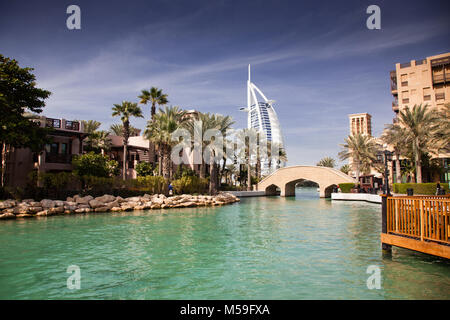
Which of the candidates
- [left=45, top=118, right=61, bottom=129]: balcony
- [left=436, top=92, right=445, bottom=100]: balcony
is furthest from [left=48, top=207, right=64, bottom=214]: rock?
[left=436, top=92, right=445, bottom=100]: balcony

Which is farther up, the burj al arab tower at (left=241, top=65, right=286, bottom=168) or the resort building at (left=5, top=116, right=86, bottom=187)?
the burj al arab tower at (left=241, top=65, right=286, bottom=168)

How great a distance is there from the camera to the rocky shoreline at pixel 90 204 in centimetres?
2052

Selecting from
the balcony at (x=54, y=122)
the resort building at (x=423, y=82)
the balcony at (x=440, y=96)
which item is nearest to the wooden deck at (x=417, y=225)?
the balcony at (x=54, y=122)

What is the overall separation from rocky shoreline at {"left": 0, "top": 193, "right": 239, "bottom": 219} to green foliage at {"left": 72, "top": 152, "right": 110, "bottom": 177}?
4.06 metres

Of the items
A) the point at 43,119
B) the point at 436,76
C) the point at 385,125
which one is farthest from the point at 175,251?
the point at 436,76

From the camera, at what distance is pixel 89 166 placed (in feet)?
96.2

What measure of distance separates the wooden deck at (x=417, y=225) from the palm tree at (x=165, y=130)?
91.7 feet

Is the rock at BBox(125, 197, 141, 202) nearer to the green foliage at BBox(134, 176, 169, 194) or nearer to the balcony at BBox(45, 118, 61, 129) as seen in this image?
the green foliage at BBox(134, 176, 169, 194)

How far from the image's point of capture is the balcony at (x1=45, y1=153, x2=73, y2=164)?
30.1 meters

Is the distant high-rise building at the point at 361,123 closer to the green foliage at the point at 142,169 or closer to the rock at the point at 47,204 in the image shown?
the green foliage at the point at 142,169

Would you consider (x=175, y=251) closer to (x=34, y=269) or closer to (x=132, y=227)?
(x=34, y=269)

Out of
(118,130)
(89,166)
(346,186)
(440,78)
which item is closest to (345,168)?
(440,78)

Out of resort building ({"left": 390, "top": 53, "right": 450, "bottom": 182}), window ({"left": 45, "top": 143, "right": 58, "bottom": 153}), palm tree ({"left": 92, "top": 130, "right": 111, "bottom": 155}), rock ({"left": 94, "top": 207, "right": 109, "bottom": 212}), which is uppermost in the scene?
resort building ({"left": 390, "top": 53, "right": 450, "bottom": 182})

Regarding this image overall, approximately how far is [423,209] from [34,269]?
1043 centimetres
